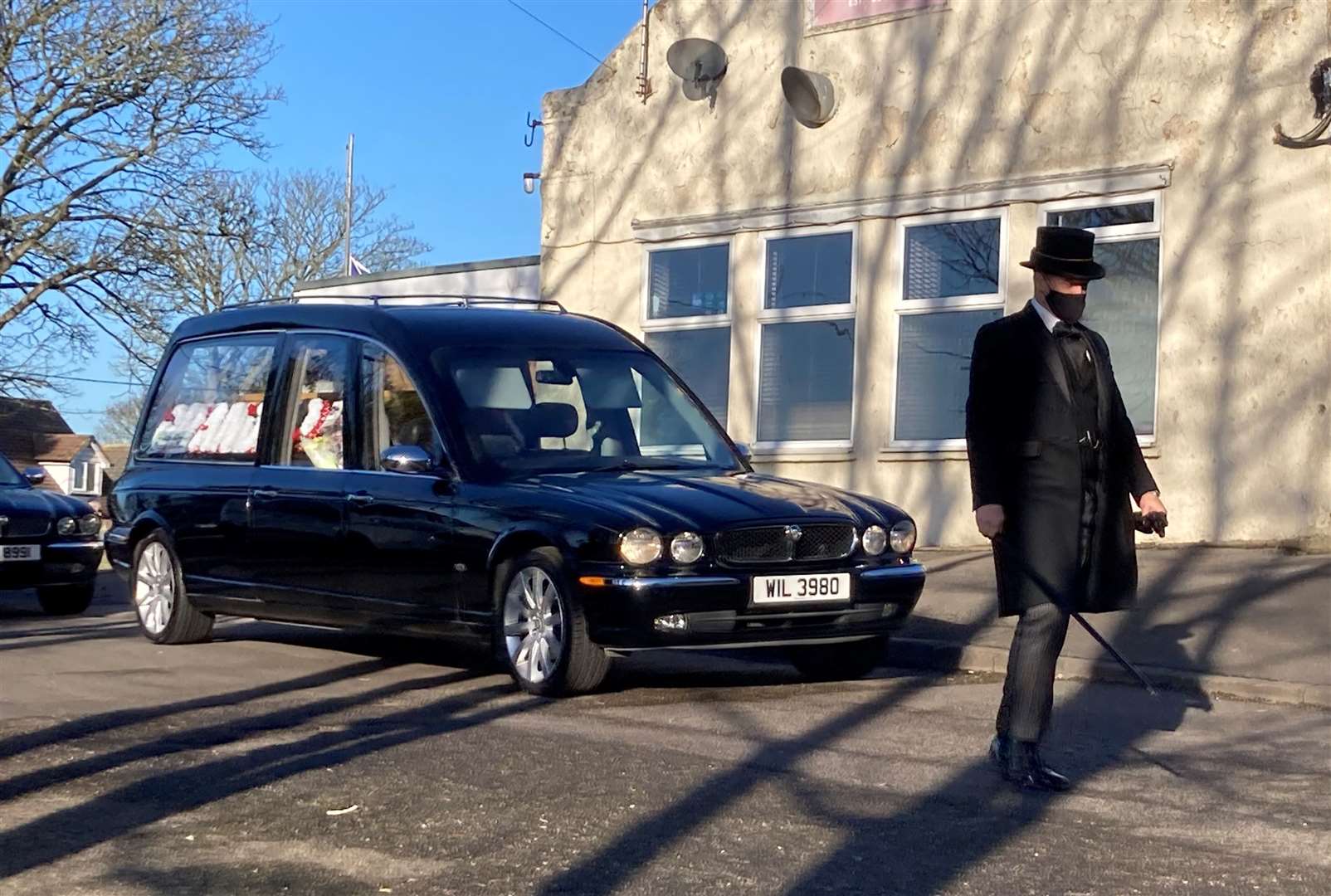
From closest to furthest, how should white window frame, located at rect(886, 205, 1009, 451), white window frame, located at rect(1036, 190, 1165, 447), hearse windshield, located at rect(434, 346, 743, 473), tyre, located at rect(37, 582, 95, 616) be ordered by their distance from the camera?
hearse windshield, located at rect(434, 346, 743, 473)
tyre, located at rect(37, 582, 95, 616)
white window frame, located at rect(1036, 190, 1165, 447)
white window frame, located at rect(886, 205, 1009, 451)

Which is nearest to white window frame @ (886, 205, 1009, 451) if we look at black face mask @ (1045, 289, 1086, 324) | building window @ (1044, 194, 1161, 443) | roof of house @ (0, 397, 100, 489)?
building window @ (1044, 194, 1161, 443)

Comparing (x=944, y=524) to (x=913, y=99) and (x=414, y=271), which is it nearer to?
(x=913, y=99)

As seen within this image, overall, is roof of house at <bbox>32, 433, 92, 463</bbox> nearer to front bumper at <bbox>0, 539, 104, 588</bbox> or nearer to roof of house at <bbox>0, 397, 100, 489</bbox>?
roof of house at <bbox>0, 397, 100, 489</bbox>

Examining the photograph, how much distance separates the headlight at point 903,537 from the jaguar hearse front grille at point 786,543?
293 mm

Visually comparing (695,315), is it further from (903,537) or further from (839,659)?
(903,537)

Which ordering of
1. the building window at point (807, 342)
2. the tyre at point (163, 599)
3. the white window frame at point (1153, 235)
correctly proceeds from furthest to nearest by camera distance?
the building window at point (807, 342), the white window frame at point (1153, 235), the tyre at point (163, 599)

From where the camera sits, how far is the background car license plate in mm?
8359

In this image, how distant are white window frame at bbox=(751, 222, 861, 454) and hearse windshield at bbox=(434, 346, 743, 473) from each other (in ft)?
22.0

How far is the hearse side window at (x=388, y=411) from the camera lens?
940 centimetres

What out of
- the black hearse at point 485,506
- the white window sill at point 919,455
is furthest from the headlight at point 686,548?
the white window sill at point 919,455

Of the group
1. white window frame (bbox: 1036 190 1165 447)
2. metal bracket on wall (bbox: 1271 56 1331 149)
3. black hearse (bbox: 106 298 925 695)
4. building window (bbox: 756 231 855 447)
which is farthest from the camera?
building window (bbox: 756 231 855 447)

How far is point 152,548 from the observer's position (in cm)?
1109

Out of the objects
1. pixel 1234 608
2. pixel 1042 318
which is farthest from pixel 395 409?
pixel 1234 608

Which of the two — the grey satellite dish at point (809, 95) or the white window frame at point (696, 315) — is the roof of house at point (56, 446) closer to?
the white window frame at point (696, 315)
